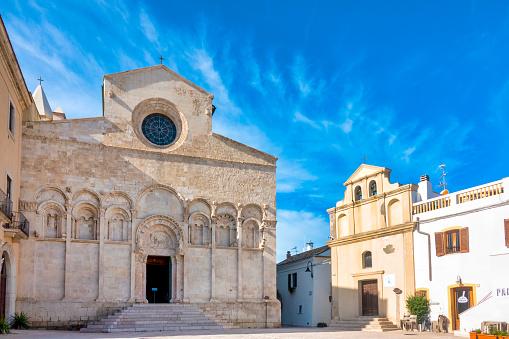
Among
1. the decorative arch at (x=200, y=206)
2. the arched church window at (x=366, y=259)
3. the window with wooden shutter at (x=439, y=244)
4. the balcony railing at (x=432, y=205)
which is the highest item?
the decorative arch at (x=200, y=206)

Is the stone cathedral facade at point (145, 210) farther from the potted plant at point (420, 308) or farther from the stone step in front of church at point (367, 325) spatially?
the potted plant at point (420, 308)

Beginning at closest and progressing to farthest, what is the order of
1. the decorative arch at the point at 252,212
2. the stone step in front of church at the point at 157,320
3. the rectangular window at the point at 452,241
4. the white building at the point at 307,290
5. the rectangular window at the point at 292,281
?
1. the stone step in front of church at the point at 157,320
2. the rectangular window at the point at 452,241
3. the decorative arch at the point at 252,212
4. the white building at the point at 307,290
5. the rectangular window at the point at 292,281

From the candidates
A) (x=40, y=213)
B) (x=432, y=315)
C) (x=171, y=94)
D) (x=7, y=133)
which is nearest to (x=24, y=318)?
(x=40, y=213)

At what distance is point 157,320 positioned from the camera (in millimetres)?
26047

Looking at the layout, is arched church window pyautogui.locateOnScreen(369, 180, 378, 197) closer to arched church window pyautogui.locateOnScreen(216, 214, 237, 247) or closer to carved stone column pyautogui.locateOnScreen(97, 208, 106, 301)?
arched church window pyautogui.locateOnScreen(216, 214, 237, 247)

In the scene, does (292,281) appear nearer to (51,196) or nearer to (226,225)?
(226,225)

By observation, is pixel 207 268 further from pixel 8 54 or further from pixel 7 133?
pixel 8 54

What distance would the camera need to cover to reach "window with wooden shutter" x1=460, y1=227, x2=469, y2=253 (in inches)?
965

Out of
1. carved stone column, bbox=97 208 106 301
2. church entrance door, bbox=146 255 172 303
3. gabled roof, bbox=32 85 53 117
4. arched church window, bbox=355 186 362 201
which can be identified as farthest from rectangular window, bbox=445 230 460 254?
gabled roof, bbox=32 85 53 117

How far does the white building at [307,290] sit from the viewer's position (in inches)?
1399

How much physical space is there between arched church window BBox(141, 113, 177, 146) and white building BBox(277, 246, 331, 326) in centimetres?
1193

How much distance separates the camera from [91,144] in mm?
27984

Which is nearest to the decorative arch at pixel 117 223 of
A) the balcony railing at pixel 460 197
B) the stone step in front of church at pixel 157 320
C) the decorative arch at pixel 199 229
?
the decorative arch at pixel 199 229

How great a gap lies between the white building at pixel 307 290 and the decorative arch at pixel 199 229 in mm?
8954
